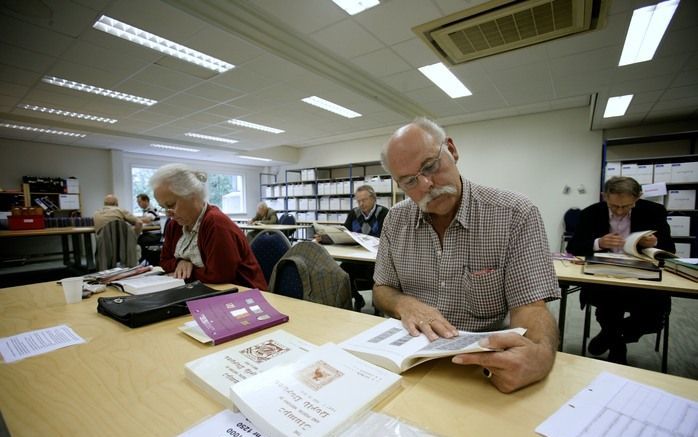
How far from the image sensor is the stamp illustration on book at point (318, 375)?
1.90 ft

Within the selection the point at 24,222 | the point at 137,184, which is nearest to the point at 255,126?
the point at 24,222

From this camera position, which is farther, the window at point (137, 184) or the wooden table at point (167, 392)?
the window at point (137, 184)

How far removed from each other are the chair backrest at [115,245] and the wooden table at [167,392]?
151 inches

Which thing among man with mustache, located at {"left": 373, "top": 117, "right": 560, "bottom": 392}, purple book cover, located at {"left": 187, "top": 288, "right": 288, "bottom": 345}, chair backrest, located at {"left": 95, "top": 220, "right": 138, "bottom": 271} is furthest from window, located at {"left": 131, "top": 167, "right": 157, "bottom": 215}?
man with mustache, located at {"left": 373, "top": 117, "right": 560, "bottom": 392}

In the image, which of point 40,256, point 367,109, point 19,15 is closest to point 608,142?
point 367,109

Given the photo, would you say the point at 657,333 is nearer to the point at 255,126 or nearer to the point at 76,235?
the point at 255,126

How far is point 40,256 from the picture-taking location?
6.83 metres

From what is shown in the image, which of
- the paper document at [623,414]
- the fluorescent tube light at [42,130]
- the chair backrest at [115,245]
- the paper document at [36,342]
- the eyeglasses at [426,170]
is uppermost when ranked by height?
the fluorescent tube light at [42,130]

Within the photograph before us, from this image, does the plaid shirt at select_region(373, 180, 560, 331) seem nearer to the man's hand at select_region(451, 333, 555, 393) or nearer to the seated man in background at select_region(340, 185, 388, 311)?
the man's hand at select_region(451, 333, 555, 393)

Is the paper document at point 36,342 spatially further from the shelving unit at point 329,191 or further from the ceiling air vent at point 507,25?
the shelving unit at point 329,191

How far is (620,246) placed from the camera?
221 centimetres

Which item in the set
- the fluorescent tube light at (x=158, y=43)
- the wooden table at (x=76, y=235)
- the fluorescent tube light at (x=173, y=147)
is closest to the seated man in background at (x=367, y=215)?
the fluorescent tube light at (x=158, y=43)

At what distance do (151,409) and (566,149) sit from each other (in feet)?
22.0

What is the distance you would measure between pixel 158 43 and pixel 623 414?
4021 mm
